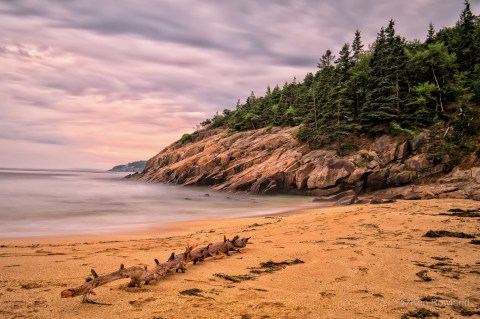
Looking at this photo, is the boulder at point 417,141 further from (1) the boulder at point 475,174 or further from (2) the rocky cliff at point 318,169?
(1) the boulder at point 475,174

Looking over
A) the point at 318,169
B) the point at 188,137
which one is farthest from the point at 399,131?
the point at 188,137

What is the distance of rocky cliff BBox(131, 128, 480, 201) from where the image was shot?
23.0 m

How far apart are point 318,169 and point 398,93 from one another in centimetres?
1283

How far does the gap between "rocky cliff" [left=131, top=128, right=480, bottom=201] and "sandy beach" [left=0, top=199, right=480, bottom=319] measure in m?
13.7

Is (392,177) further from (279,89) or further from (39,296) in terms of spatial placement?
(279,89)

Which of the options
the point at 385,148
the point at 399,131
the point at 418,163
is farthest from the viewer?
the point at 399,131

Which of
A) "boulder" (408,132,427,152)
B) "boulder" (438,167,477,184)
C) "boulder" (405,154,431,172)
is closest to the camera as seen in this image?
"boulder" (438,167,477,184)

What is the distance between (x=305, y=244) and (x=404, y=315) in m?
4.59

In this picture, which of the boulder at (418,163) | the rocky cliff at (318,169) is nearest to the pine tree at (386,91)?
the rocky cliff at (318,169)

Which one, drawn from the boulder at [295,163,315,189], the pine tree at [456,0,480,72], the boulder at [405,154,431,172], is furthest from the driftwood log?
the pine tree at [456,0,480,72]

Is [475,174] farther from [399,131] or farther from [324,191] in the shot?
[324,191]

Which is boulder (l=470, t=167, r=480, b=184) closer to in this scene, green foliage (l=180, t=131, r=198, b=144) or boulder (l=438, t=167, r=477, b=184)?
boulder (l=438, t=167, r=477, b=184)

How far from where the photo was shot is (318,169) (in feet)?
100

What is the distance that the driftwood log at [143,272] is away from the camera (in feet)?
13.8
